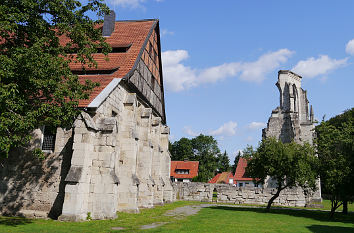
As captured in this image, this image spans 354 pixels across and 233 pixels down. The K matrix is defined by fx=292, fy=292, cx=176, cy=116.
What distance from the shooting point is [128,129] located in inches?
656

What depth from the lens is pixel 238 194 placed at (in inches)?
1169

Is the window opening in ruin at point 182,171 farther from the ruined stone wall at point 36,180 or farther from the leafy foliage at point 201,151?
the ruined stone wall at point 36,180

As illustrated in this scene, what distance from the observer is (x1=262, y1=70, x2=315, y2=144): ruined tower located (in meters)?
33.1

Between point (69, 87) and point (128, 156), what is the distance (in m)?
6.23

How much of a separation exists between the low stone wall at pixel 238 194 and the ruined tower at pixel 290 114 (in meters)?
6.73

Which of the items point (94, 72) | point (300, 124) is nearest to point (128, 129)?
point (94, 72)

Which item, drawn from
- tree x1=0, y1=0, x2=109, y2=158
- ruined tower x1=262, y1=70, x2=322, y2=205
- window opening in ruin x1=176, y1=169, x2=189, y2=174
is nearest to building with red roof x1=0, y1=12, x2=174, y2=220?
tree x1=0, y1=0, x2=109, y2=158

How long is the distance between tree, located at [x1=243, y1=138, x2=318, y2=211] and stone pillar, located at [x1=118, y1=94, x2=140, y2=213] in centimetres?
944

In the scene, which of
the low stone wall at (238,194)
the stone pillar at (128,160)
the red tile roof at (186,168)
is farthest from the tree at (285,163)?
the red tile roof at (186,168)

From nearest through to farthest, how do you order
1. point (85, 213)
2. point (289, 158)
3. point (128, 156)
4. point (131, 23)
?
point (85, 213) → point (128, 156) → point (289, 158) → point (131, 23)

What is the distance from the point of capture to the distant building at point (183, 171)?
62500 mm

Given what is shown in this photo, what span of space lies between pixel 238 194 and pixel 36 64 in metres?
24.9

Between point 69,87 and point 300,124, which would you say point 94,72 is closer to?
point 69,87

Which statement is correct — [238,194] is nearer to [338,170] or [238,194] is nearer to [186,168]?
[338,170]
